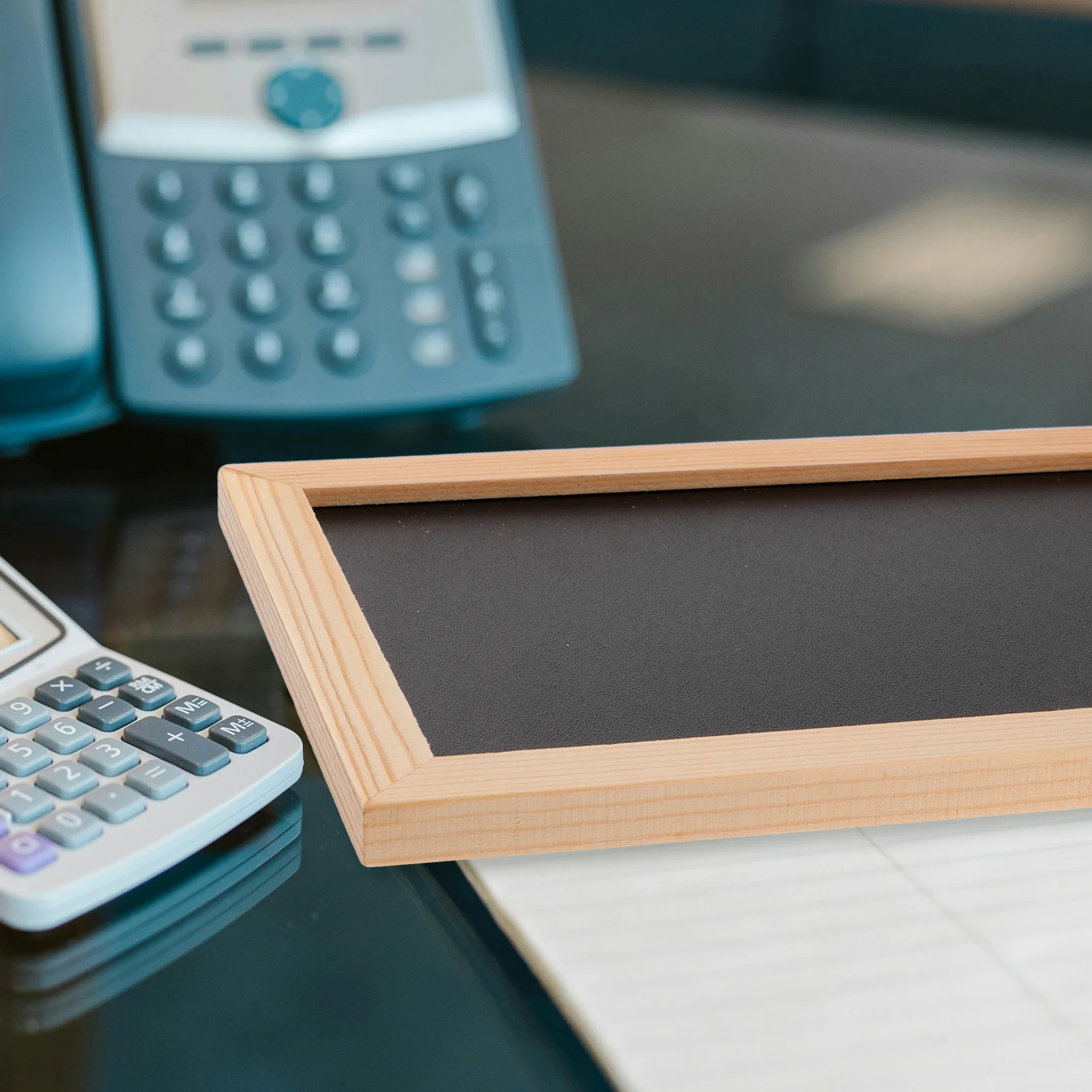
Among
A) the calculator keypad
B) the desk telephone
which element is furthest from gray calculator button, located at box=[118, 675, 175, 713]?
the desk telephone

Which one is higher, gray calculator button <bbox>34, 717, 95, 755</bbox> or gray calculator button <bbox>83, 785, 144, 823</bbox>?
gray calculator button <bbox>34, 717, 95, 755</bbox>

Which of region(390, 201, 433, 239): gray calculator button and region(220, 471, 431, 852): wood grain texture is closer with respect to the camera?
region(220, 471, 431, 852): wood grain texture

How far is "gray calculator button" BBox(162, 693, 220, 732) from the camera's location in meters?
0.27

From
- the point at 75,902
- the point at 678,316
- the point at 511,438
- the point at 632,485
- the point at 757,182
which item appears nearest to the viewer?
the point at 75,902

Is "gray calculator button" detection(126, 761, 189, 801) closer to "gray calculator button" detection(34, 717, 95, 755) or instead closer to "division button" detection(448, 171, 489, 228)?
"gray calculator button" detection(34, 717, 95, 755)

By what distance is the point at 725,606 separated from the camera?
0.30m

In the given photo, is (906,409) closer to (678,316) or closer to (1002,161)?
(678,316)

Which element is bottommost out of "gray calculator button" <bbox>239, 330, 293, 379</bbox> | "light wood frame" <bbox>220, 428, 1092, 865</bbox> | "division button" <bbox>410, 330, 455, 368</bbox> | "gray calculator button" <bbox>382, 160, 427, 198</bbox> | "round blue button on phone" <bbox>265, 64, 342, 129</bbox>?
"light wood frame" <bbox>220, 428, 1092, 865</bbox>

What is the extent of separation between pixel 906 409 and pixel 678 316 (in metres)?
0.11

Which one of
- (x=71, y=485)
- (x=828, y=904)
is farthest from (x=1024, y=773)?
(x=71, y=485)

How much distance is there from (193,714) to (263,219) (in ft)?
0.64

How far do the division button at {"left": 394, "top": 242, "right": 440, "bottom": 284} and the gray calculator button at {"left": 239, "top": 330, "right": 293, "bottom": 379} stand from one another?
1.7 inches

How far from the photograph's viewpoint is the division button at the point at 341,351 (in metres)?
0.41

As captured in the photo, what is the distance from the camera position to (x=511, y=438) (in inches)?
17.8
